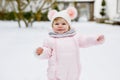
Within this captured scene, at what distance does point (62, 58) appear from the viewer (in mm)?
2441

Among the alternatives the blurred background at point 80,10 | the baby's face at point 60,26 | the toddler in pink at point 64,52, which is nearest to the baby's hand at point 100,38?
the toddler in pink at point 64,52

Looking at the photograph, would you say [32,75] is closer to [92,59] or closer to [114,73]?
[114,73]

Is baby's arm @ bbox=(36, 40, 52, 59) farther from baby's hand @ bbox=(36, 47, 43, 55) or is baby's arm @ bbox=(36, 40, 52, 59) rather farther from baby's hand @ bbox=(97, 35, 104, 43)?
baby's hand @ bbox=(97, 35, 104, 43)

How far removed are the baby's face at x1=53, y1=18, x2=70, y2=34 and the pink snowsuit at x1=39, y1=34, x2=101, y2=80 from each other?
9 cm

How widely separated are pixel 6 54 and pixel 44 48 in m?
3.51

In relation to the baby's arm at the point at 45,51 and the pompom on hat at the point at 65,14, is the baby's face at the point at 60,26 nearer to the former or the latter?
the pompom on hat at the point at 65,14

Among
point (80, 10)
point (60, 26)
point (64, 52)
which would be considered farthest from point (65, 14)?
point (80, 10)

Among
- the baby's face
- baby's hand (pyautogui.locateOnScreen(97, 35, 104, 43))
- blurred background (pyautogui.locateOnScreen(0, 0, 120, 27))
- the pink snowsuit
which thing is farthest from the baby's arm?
blurred background (pyautogui.locateOnScreen(0, 0, 120, 27))

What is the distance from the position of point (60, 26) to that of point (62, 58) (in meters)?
0.28

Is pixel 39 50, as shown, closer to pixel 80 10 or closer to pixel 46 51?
pixel 46 51

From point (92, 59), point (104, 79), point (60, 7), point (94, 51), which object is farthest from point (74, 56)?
point (60, 7)

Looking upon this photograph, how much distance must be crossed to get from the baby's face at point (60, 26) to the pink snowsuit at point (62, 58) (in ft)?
0.29

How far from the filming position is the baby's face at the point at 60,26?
2547mm

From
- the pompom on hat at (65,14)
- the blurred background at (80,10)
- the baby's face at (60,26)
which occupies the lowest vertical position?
A: the blurred background at (80,10)
